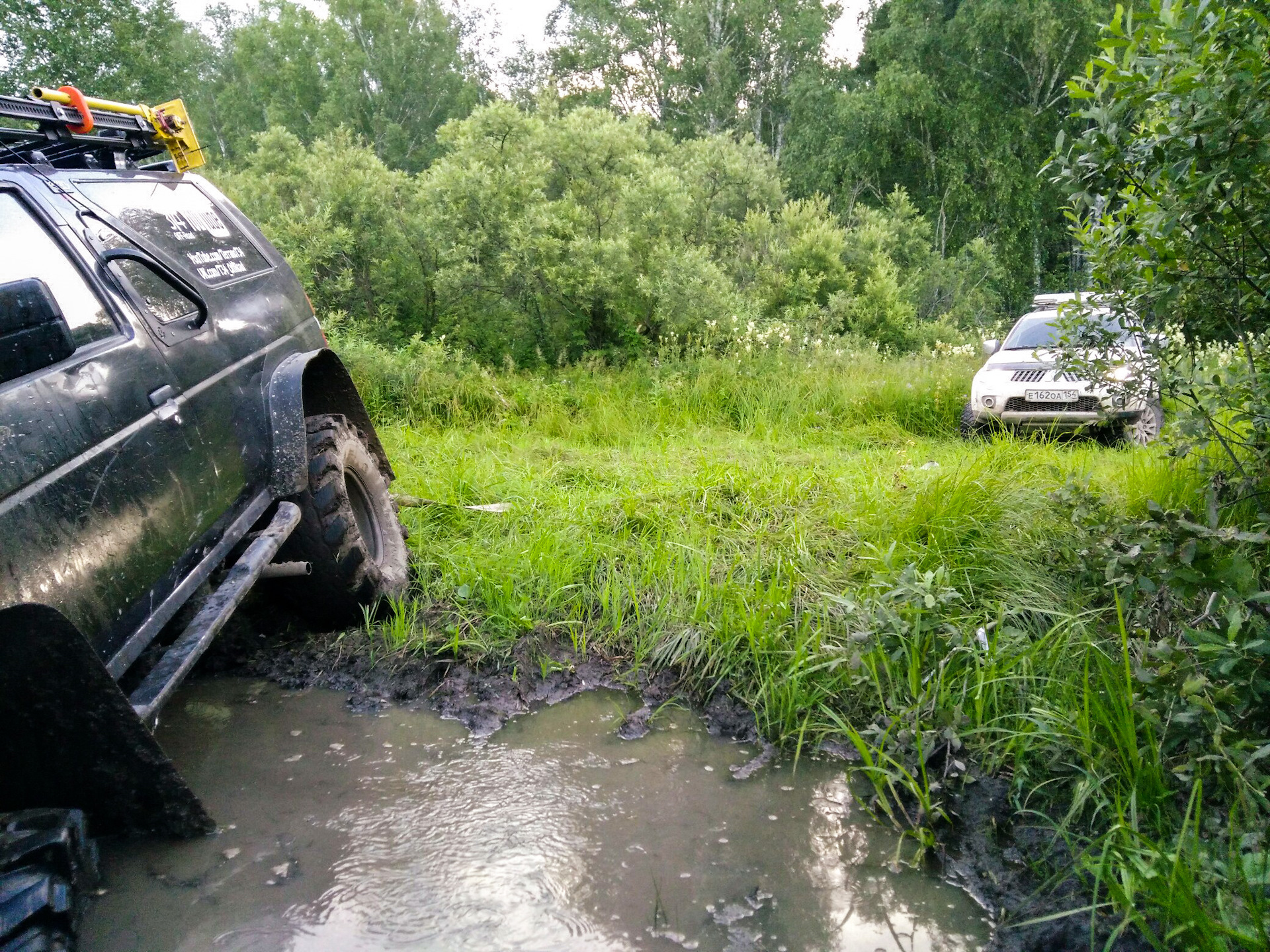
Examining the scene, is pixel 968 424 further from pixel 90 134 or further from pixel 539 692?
pixel 90 134

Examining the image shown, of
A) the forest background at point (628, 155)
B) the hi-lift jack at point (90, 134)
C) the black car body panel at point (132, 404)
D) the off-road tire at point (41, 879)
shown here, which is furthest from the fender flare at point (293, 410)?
the forest background at point (628, 155)

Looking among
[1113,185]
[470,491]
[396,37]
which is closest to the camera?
[1113,185]

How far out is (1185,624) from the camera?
9.32 ft

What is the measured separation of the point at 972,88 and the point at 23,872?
1093 inches

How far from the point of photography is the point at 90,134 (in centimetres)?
324

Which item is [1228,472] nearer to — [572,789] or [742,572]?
[742,572]

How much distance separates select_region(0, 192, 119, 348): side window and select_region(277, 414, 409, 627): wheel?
3.42ft

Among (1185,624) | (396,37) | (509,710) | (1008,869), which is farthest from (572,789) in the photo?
(396,37)

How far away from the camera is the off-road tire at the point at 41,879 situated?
6.33 ft

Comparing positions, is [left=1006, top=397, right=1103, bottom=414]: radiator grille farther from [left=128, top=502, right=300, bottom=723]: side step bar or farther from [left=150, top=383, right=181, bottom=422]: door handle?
[left=150, top=383, right=181, bottom=422]: door handle

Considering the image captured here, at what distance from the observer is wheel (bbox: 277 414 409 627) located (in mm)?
3395

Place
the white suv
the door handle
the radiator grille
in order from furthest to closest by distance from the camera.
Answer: the radiator grille
the white suv
the door handle

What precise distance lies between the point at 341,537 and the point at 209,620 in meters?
0.87

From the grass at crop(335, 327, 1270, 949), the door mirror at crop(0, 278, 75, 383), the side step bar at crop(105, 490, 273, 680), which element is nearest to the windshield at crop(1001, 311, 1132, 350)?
the grass at crop(335, 327, 1270, 949)
